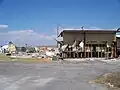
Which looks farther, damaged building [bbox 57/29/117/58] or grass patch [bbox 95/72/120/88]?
damaged building [bbox 57/29/117/58]

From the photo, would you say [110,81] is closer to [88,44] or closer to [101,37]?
[88,44]

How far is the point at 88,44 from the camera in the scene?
5569 centimetres

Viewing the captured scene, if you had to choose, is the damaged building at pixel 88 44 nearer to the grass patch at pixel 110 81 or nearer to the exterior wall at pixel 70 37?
the exterior wall at pixel 70 37

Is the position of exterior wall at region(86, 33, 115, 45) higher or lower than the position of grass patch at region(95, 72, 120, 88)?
higher

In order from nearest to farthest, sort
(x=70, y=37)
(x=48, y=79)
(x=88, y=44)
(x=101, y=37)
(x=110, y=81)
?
(x=110, y=81) → (x=48, y=79) → (x=88, y=44) → (x=70, y=37) → (x=101, y=37)

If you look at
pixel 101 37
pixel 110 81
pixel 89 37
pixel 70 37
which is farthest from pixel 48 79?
pixel 101 37

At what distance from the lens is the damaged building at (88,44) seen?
54594mm

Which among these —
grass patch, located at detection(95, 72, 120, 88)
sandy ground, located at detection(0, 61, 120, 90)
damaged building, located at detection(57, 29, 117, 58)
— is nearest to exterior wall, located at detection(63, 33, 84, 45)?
damaged building, located at detection(57, 29, 117, 58)

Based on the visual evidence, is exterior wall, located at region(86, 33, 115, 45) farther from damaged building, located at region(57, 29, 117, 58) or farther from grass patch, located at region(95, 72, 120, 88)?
grass patch, located at region(95, 72, 120, 88)

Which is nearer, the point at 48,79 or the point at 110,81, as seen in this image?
the point at 110,81

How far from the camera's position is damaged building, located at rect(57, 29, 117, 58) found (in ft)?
179

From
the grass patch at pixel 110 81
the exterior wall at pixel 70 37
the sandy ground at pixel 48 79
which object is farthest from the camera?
→ the exterior wall at pixel 70 37

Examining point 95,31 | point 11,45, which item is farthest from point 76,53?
point 11,45

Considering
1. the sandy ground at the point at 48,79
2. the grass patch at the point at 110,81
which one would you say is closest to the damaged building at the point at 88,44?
the sandy ground at the point at 48,79
